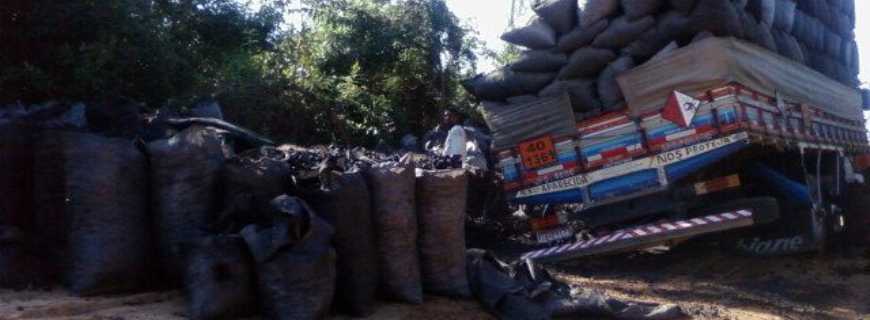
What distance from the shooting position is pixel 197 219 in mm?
3830

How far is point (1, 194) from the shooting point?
3.77m

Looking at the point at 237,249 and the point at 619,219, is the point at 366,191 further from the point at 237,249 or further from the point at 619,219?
the point at 619,219

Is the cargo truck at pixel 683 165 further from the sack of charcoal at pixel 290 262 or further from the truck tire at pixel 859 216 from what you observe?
the sack of charcoal at pixel 290 262

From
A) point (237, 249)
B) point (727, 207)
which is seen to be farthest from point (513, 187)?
point (237, 249)

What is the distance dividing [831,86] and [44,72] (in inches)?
307

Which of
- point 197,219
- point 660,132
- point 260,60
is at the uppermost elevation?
point 260,60

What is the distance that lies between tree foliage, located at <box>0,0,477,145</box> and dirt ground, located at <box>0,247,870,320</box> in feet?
7.76

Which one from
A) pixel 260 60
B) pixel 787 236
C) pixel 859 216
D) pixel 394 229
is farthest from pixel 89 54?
pixel 859 216

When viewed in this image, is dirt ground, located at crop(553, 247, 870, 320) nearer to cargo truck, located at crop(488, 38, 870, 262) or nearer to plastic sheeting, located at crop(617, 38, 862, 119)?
cargo truck, located at crop(488, 38, 870, 262)

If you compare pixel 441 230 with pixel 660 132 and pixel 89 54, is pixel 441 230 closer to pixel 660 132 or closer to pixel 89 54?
pixel 89 54

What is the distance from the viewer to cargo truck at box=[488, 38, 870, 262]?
6.55 metres

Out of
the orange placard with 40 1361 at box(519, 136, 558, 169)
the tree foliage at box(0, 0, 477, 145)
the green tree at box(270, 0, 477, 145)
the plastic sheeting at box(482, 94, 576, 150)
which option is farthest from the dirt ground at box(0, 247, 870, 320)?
the green tree at box(270, 0, 477, 145)

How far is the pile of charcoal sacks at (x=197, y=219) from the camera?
3.53 metres

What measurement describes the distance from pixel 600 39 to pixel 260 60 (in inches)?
175
